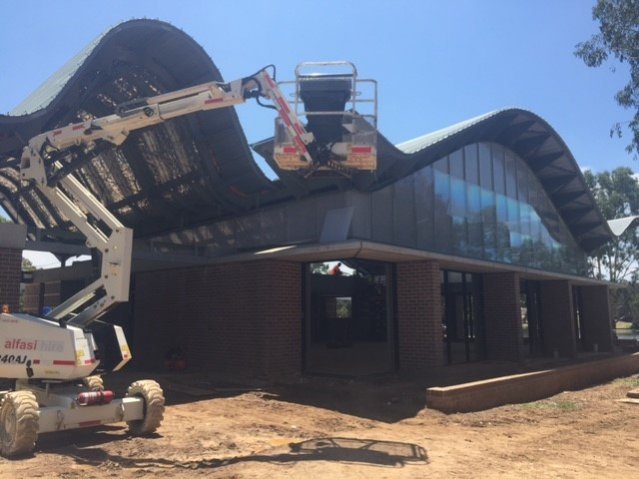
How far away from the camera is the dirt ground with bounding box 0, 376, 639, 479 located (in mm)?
6512

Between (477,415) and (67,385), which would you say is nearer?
(67,385)

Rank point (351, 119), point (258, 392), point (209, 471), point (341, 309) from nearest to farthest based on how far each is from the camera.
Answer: point (209, 471) → point (351, 119) → point (258, 392) → point (341, 309)

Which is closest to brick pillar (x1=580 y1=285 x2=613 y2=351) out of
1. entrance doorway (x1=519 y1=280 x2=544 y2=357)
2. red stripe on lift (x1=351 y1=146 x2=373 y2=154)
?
entrance doorway (x1=519 y1=280 x2=544 y2=357)

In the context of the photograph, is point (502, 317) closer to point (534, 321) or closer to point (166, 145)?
point (534, 321)

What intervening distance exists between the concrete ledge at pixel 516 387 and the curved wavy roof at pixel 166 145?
219 inches

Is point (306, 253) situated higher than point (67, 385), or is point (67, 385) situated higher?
point (306, 253)

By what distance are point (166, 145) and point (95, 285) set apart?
7.53 m

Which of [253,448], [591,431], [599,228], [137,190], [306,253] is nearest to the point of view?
[253,448]

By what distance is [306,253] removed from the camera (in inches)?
515

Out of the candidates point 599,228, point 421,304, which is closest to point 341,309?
point 599,228

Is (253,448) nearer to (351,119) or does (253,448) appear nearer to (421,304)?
(351,119)

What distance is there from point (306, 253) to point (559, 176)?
47.2 ft

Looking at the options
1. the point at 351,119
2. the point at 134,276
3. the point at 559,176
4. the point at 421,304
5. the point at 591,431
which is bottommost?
the point at 591,431

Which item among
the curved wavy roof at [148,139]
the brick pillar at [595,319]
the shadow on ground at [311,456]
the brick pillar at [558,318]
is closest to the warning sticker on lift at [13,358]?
the shadow on ground at [311,456]
